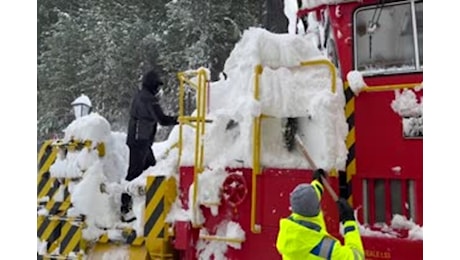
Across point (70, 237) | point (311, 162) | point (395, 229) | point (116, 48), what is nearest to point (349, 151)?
point (311, 162)

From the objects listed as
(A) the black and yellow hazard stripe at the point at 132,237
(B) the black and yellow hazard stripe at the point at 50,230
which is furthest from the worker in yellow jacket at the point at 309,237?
(B) the black and yellow hazard stripe at the point at 50,230

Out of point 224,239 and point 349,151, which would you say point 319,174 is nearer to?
point 349,151

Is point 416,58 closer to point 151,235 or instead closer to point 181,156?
point 181,156

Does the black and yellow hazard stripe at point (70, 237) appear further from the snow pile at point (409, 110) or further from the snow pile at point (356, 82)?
the snow pile at point (409, 110)

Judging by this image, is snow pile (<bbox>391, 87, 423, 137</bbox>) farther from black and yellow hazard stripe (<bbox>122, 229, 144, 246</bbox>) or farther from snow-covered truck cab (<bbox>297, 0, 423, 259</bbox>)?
black and yellow hazard stripe (<bbox>122, 229, 144, 246</bbox>)

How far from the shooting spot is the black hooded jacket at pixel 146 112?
5250mm

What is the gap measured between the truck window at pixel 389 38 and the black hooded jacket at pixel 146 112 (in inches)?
80.7

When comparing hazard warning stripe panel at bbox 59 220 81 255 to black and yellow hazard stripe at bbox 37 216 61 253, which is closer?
hazard warning stripe panel at bbox 59 220 81 255

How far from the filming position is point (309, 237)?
2.55 m

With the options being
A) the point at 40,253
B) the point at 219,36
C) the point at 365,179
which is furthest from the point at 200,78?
the point at 219,36

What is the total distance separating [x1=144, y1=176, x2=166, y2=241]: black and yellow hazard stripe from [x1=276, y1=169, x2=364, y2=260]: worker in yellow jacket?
186 cm

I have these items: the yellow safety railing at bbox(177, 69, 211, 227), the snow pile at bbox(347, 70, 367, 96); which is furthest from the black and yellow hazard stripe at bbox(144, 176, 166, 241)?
the snow pile at bbox(347, 70, 367, 96)

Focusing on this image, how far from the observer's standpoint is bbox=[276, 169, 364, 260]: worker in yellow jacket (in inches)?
99.6

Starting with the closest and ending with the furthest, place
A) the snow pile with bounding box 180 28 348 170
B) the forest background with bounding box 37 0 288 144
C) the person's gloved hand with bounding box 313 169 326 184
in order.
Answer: the person's gloved hand with bounding box 313 169 326 184
the snow pile with bounding box 180 28 348 170
the forest background with bounding box 37 0 288 144
